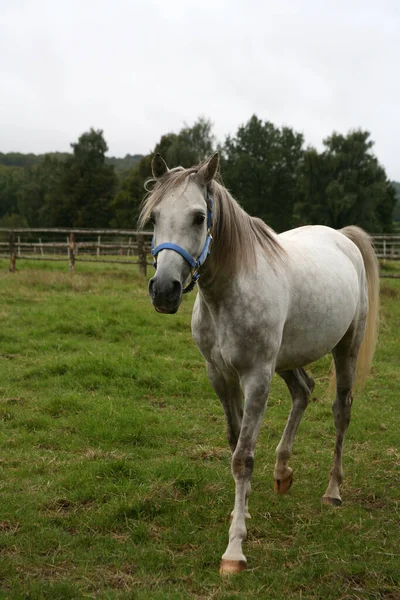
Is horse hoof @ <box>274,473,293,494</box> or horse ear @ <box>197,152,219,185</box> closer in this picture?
horse ear @ <box>197,152,219,185</box>

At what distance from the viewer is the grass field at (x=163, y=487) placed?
2725mm

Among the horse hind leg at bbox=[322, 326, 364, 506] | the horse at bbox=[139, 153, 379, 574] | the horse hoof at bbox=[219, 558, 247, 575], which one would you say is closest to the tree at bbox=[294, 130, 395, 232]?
the horse hind leg at bbox=[322, 326, 364, 506]

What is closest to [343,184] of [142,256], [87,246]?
[87,246]

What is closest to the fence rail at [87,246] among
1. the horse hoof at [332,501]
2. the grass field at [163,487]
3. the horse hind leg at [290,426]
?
the grass field at [163,487]

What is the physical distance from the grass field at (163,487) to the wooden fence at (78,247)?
7.91ft

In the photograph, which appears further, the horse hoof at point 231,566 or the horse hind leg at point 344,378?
the horse hind leg at point 344,378

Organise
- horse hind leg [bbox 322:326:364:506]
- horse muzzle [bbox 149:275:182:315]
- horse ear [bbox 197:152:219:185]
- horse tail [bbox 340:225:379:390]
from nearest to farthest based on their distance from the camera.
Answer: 1. horse muzzle [bbox 149:275:182:315]
2. horse ear [bbox 197:152:219:185]
3. horse hind leg [bbox 322:326:364:506]
4. horse tail [bbox 340:225:379:390]

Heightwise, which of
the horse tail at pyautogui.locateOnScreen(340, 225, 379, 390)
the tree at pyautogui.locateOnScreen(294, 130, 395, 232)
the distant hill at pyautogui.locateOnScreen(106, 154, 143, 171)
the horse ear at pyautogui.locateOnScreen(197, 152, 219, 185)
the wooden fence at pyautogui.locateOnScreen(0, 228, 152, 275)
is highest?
the distant hill at pyautogui.locateOnScreen(106, 154, 143, 171)

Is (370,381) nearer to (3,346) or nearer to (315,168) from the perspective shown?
(3,346)

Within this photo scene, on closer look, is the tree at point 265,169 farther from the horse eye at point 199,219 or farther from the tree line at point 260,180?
the horse eye at point 199,219

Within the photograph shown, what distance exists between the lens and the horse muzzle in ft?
8.39

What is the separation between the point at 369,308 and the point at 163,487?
2272mm

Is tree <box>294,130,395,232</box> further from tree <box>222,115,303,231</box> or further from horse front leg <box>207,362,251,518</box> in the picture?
horse front leg <box>207,362,251,518</box>

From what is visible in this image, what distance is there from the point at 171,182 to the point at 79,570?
6.60ft
